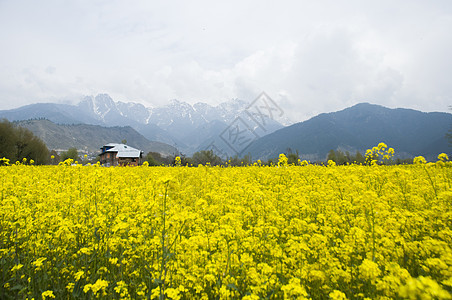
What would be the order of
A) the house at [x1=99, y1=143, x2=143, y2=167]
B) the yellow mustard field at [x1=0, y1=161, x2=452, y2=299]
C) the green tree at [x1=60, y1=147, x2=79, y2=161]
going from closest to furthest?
the yellow mustard field at [x1=0, y1=161, x2=452, y2=299] → the house at [x1=99, y1=143, x2=143, y2=167] → the green tree at [x1=60, y1=147, x2=79, y2=161]

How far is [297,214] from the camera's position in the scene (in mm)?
4562

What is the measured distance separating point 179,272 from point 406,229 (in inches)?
143

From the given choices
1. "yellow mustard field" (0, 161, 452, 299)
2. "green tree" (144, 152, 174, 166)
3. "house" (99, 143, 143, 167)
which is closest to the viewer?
"yellow mustard field" (0, 161, 452, 299)

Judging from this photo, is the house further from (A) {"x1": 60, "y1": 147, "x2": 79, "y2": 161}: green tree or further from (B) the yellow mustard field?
(B) the yellow mustard field

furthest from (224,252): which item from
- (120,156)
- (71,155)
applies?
(71,155)

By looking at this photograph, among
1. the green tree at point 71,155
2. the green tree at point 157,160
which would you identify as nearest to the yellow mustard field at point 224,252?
the green tree at point 157,160

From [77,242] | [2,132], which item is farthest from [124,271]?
[2,132]

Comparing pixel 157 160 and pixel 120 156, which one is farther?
pixel 157 160

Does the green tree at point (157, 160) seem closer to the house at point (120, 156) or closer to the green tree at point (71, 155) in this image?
the house at point (120, 156)

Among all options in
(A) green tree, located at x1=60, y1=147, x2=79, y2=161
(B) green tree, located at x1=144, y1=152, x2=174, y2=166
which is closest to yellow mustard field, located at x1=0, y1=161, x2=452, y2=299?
(B) green tree, located at x1=144, y1=152, x2=174, y2=166

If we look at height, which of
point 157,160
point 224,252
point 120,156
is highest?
point 120,156

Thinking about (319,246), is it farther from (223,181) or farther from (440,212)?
(223,181)

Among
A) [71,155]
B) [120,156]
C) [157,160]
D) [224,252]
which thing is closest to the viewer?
[224,252]

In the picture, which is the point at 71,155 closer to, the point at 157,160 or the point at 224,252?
the point at 157,160
